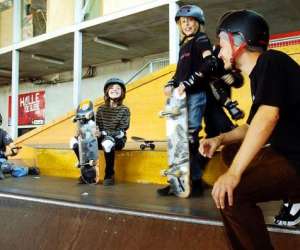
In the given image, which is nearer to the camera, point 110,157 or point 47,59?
point 110,157

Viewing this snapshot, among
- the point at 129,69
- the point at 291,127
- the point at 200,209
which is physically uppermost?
the point at 129,69

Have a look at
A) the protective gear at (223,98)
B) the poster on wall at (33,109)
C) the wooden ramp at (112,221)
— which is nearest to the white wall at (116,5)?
the protective gear at (223,98)

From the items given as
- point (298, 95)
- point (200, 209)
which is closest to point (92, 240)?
point (200, 209)

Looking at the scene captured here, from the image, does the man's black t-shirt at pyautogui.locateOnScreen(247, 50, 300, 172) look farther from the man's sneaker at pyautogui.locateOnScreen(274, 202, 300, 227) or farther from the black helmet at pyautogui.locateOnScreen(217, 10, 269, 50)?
the man's sneaker at pyautogui.locateOnScreen(274, 202, 300, 227)

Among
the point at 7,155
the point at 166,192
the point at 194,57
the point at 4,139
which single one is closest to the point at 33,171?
the point at 7,155

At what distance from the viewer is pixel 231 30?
4.63 feet

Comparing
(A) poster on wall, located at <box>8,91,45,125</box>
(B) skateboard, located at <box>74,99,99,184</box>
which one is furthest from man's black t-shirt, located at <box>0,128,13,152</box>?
(A) poster on wall, located at <box>8,91,45,125</box>

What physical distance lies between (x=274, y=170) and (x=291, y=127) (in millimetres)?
154

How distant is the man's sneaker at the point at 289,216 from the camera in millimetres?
1435

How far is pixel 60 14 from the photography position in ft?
22.3

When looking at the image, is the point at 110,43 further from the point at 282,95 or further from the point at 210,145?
the point at 282,95

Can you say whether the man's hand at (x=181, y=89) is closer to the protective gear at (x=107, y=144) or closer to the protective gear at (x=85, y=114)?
the protective gear at (x=107, y=144)

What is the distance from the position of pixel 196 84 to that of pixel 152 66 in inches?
210

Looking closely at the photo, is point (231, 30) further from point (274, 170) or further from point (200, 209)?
point (200, 209)
